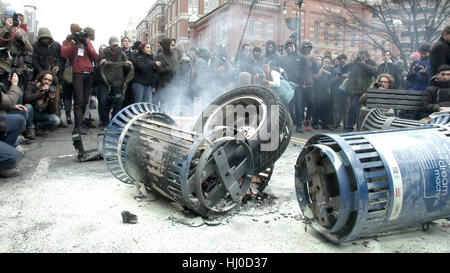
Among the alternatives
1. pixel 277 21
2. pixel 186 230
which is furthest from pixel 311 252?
pixel 277 21

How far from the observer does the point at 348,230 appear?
8.01 ft

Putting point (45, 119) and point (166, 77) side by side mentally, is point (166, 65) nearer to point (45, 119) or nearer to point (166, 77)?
point (166, 77)

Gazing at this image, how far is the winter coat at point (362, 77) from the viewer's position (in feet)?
27.2

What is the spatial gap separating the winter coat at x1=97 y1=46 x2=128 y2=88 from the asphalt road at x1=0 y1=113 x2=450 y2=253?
3809 millimetres

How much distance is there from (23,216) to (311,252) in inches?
95.9

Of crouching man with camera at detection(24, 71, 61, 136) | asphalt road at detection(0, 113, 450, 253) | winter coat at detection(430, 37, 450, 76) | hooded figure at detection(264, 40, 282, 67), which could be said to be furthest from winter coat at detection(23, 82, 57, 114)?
winter coat at detection(430, 37, 450, 76)

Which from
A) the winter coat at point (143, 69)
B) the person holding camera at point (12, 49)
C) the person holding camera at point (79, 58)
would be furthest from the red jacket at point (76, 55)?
the winter coat at point (143, 69)

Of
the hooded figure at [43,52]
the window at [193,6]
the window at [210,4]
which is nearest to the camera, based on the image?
the hooded figure at [43,52]

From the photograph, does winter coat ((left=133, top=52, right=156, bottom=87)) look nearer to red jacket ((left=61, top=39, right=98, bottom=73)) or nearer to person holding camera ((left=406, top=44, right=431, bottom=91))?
red jacket ((left=61, top=39, right=98, bottom=73))

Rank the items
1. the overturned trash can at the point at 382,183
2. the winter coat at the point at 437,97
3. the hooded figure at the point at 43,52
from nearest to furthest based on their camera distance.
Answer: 1. the overturned trash can at the point at 382,183
2. the winter coat at the point at 437,97
3. the hooded figure at the point at 43,52

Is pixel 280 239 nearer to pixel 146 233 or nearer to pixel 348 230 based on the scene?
pixel 348 230

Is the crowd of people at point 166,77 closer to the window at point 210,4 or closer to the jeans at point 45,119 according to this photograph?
the jeans at point 45,119

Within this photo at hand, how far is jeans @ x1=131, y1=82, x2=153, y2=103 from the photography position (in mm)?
7441

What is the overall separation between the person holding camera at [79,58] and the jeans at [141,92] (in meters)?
0.96
